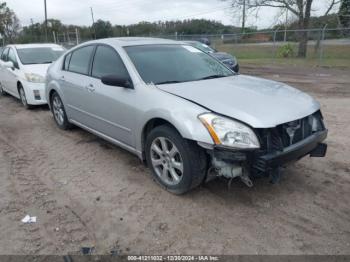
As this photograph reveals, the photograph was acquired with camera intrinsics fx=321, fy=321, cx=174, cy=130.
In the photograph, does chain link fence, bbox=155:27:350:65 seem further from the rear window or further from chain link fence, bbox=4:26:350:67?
the rear window

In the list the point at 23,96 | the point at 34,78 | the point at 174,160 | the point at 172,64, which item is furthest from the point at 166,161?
the point at 23,96

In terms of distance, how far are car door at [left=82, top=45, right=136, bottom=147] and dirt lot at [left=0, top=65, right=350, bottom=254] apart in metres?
0.50

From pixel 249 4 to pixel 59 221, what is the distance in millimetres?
24817

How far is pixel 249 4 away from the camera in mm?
24531

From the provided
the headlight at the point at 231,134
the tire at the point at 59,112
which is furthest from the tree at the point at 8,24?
the headlight at the point at 231,134

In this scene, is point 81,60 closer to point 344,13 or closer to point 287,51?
point 287,51

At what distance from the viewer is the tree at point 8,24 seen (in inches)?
2076

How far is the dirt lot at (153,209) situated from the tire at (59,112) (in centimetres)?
96

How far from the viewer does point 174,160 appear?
11.3ft

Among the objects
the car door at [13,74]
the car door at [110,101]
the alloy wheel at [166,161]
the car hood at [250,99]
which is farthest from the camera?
the car door at [13,74]

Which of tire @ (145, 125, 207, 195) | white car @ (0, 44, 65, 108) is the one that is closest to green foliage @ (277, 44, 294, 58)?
white car @ (0, 44, 65, 108)

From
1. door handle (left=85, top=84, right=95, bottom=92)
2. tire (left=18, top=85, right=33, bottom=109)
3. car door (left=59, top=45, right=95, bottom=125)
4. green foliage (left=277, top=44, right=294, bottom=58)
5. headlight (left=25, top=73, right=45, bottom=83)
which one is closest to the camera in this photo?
door handle (left=85, top=84, right=95, bottom=92)

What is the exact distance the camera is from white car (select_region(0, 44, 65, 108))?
289 inches

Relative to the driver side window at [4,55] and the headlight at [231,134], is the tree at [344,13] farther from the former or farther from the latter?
the headlight at [231,134]
